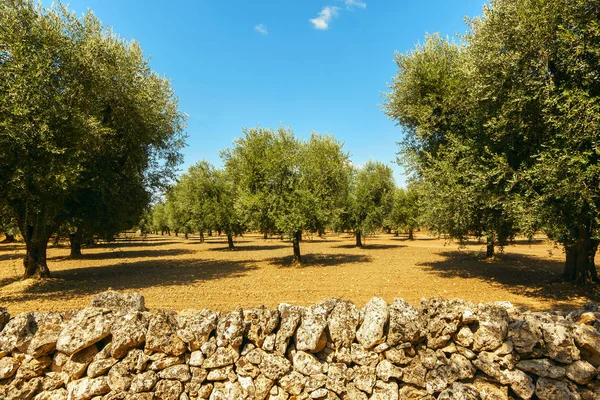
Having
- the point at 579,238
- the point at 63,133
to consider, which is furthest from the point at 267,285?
the point at 579,238

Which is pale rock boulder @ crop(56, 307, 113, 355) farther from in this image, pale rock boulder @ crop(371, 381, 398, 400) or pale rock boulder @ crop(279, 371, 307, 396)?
pale rock boulder @ crop(371, 381, 398, 400)

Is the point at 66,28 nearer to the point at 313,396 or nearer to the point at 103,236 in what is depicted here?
the point at 103,236

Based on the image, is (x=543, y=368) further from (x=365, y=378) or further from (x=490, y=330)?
(x=365, y=378)

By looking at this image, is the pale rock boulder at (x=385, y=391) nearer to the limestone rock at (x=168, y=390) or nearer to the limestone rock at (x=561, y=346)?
the limestone rock at (x=561, y=346)

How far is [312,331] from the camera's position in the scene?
460 centimetres

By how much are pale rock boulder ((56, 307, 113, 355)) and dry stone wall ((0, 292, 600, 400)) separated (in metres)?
0.02

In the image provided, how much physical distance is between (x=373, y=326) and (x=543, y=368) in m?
2.37

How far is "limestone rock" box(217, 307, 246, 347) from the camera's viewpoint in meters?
4.61

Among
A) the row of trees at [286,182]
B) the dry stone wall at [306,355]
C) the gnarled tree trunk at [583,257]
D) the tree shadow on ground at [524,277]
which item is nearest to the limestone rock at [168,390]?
the dry stone wall at [306,355]

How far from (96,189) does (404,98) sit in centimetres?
1849

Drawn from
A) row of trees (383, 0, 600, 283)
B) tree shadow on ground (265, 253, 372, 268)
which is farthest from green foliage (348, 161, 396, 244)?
row of trees (383, 0, 600, 283)

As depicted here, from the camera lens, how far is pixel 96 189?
16328 millimetres

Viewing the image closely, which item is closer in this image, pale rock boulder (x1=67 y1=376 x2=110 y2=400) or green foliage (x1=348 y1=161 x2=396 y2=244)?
pale rock boulder (x1=67 y1=376 x2=110 y2=400)

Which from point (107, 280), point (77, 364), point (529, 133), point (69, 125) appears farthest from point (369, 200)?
point (77, 364)
